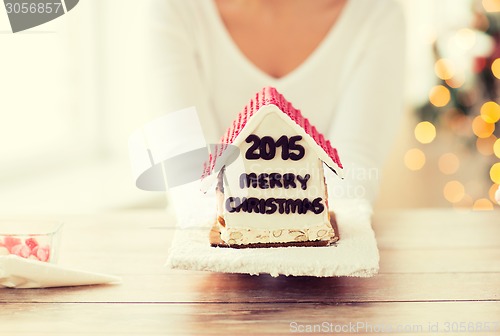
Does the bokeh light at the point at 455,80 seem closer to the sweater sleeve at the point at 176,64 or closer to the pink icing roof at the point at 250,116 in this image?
the sweater sleeve at the point at 176,64

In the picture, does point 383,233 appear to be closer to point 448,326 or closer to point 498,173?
point 448,326

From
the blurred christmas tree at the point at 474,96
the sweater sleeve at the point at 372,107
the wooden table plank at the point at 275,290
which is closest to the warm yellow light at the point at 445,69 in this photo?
the blurred christmas tree at the point at 474,96

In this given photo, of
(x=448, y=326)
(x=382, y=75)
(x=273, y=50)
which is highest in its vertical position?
(x=273, y=50)

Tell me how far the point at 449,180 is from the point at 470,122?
1.20ft

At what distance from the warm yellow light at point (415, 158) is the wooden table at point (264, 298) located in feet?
6.96

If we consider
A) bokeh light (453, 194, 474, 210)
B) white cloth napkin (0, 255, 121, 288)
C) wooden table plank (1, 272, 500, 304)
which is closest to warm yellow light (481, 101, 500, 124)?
bokeh light (453, 194, 474, 210)

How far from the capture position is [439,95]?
9.86ft

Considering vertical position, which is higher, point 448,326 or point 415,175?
point 415,175

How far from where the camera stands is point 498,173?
2908 millimetres

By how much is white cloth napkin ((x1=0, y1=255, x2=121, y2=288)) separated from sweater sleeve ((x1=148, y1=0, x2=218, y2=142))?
623 mm

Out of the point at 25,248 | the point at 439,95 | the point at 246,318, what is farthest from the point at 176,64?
the point at 439,95

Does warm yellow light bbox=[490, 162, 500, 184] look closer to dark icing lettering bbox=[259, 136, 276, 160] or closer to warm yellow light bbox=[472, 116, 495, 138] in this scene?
warm yellow light bbox=[472, 116, 495, 138]

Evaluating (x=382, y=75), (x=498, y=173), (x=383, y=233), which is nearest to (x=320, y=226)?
(x=383, y=233)

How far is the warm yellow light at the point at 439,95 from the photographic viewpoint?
9.81 feet
